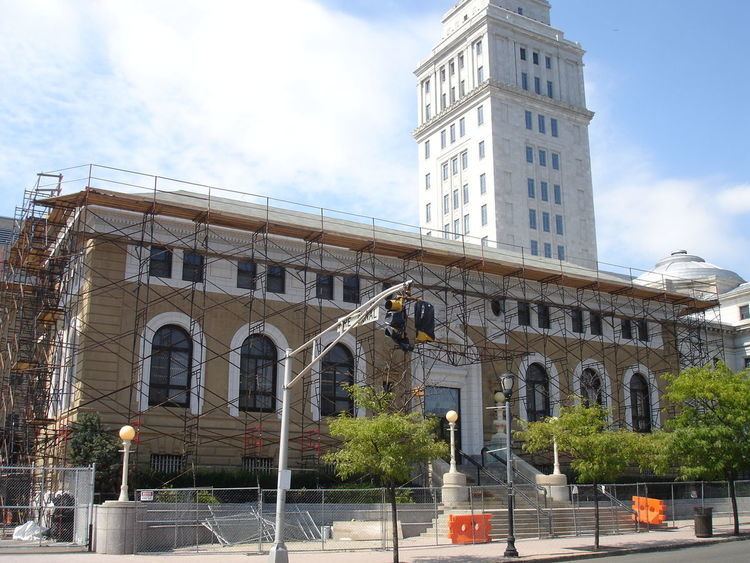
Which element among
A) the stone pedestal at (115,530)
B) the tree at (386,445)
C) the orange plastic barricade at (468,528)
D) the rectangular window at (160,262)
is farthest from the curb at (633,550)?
the rectangular window at (160,262)

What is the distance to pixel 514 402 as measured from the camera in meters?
40.4

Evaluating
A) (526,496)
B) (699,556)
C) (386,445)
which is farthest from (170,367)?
(699,556)

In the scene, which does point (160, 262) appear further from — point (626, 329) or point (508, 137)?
point (508, 137)

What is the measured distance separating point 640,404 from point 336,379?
19313mm

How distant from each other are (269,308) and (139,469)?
334 inches

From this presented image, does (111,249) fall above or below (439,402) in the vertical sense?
above

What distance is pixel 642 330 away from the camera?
46.6m

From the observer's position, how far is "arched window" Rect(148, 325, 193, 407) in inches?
1257

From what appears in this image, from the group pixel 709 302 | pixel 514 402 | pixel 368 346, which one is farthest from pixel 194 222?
pixel 709 302

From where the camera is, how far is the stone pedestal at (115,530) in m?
22.9

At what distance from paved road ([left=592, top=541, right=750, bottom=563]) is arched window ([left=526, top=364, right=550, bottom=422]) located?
1589cm

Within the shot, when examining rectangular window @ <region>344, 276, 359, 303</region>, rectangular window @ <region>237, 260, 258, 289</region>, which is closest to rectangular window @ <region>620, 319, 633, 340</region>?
rectangular window @ <region>344, 276, 359, 303</region>

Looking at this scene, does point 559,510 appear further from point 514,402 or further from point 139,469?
point 139,469

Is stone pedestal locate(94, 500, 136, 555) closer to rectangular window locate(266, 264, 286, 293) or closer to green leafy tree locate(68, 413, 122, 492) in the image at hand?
green leafy tree locate(68, 413, 122, 492)
